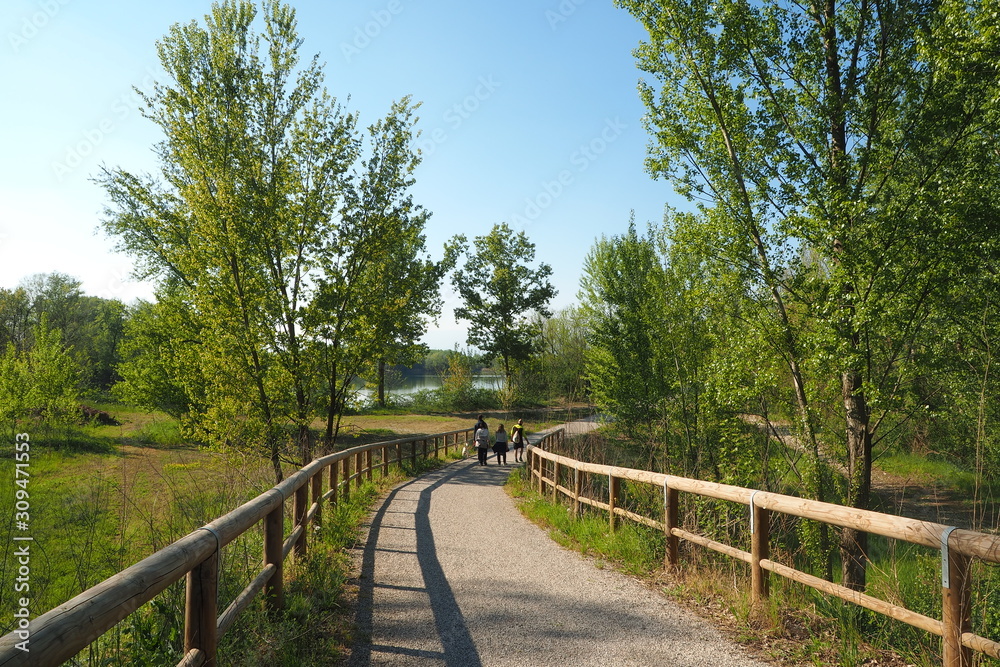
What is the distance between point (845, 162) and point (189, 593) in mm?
10453

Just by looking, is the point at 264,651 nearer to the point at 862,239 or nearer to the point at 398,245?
the point at 862,239

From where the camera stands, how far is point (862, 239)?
8.38m

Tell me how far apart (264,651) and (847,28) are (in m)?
12.2

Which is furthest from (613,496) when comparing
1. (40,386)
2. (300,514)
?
(40,386)

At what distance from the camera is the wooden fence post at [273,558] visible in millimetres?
4730

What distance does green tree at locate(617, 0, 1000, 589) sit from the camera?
826 cm

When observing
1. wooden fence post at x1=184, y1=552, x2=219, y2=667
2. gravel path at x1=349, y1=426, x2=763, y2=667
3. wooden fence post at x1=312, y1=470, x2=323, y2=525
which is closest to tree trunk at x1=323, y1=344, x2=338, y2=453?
gravel path at x1=349, y1=426, x2=763, y2=667

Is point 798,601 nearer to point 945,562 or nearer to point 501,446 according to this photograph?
point 945,562

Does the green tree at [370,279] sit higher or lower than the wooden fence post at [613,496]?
higher

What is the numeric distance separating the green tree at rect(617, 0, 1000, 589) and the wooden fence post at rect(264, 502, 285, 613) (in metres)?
7.47

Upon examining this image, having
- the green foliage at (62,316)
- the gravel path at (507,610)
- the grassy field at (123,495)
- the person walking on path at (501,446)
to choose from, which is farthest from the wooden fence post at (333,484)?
the green foliage at (62,316)

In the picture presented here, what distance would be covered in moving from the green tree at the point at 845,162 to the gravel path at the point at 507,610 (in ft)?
14.8

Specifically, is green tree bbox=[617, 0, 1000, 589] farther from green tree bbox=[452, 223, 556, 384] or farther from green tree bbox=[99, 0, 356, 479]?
green tree bbox=[452, 223, 556, 384]

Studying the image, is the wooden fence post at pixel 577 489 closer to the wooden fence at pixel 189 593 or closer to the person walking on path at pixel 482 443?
the wooden fence at pixel 189 593
